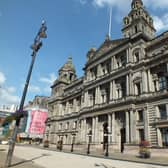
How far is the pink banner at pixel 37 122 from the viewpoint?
245ft

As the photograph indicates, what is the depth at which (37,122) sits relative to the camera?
252 ft

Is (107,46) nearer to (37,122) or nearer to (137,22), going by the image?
(137,22)

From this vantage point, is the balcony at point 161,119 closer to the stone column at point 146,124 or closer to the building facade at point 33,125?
the stone column at point 146,124

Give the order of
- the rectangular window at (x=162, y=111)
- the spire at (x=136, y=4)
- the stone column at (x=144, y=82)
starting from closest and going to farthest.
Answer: the rectangular window at (x=162, y=111)
the stone column at (x=144, y=82)
the spire at (x=136, y=4)

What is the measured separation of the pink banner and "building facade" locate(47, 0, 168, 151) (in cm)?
2855

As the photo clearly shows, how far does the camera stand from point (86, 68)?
45625 mm

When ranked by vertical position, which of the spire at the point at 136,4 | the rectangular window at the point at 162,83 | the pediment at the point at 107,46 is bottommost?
the rectangular window at the point at 162,83

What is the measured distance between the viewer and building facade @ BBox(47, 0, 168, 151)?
26664 millimetres

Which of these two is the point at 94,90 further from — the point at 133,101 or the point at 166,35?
the point at 166,35

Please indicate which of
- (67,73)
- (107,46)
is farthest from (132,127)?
(67,73)

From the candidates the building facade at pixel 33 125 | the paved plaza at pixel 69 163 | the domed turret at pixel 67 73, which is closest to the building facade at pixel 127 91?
the paved plaza at pixel 69 163

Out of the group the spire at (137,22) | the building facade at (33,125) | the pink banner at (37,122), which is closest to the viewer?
the spire at (137,22)

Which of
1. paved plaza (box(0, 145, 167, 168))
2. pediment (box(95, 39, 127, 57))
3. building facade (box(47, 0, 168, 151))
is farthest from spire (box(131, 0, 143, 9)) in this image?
paved plaza (box(0, 145, 167, 168))

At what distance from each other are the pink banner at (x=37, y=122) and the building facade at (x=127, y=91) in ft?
93.7
